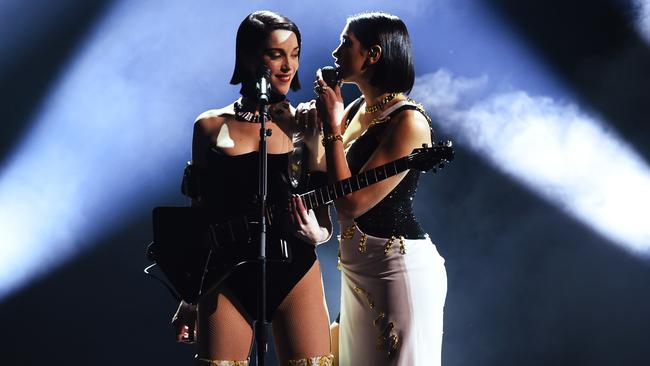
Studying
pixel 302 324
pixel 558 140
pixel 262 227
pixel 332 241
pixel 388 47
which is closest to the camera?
pixel 262 227

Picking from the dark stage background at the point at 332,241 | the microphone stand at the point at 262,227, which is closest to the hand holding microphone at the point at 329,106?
the microphone stand at the point at 262,227

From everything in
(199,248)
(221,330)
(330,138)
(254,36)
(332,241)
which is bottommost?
(221,330)

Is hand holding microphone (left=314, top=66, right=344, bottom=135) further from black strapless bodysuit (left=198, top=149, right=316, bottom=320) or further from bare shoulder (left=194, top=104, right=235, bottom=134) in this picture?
bare shoulder (left=194, top=104, right=235, bottom=134)

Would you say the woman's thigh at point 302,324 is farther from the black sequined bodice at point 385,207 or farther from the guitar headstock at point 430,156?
the guitar headstock at point 430,156

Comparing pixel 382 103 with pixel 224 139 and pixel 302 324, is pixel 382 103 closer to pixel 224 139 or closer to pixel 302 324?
pixel 224 139

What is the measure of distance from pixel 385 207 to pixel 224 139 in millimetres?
585

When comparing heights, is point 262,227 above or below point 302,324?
above

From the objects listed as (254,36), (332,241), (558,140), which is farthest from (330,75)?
(558,140)

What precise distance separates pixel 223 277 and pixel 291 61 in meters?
0.72

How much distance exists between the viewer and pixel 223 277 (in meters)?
2.36

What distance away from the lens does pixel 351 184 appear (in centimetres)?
247

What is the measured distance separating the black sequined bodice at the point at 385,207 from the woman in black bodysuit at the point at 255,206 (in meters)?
0.19

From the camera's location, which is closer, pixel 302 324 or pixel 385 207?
pixel 302 324

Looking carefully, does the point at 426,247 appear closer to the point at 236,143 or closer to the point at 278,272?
the point at 278,272
